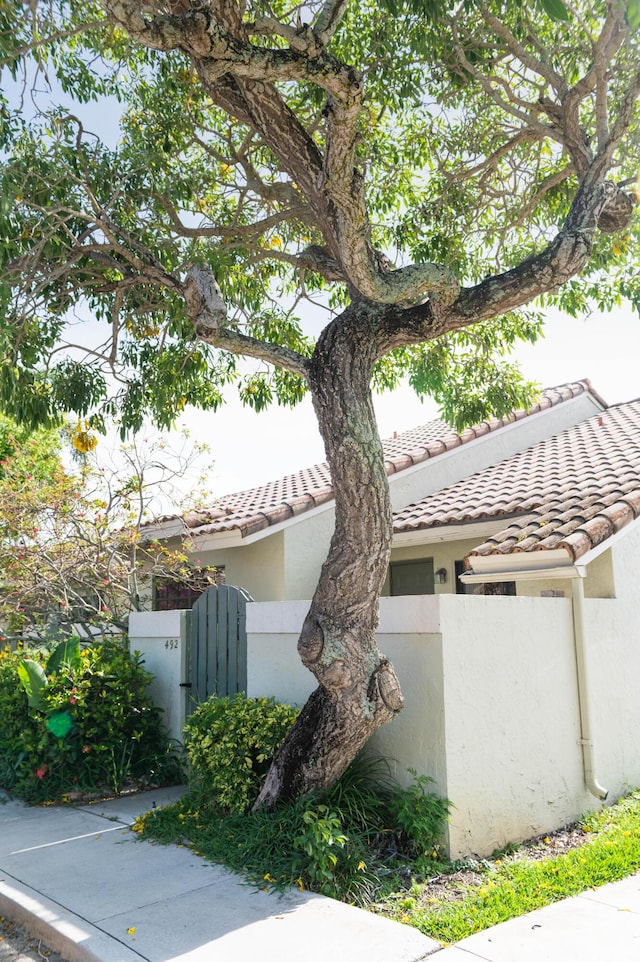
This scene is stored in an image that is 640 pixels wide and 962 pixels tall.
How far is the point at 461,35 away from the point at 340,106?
3505 millimetres

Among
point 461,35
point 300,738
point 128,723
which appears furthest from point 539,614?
point 461,35

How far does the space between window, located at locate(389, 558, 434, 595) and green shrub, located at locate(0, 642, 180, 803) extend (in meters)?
5.02

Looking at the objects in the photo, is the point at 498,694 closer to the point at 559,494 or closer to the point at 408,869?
the point at 408,869

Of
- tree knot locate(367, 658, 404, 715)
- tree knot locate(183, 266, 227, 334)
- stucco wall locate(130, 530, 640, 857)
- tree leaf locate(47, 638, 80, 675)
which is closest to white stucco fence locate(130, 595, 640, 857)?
stucco wall locate(130, 530, 640, 857)

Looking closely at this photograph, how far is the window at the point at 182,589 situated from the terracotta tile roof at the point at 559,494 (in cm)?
306

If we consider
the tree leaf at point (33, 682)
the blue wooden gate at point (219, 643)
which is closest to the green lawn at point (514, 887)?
the blue wooden gate at point (219, 643)

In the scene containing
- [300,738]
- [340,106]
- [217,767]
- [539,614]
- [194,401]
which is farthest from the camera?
[194,401]

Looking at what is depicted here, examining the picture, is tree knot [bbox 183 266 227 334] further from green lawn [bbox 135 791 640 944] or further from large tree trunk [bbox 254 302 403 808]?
green lawn [bbox 135 791 640 944]

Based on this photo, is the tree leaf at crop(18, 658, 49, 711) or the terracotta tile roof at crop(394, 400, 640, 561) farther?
the tree leaf at crop(18, 658, 49, 711)

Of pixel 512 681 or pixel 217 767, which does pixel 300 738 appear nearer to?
pixel 217 767

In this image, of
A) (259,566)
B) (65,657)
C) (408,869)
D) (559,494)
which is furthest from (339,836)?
(259,566)

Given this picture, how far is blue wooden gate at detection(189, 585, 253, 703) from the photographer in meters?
8.47

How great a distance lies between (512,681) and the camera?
22.4 ft

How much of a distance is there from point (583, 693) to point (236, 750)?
327 centimetres
